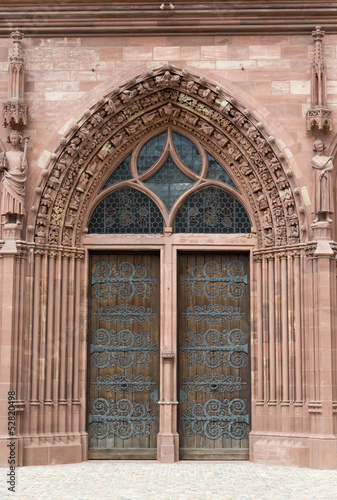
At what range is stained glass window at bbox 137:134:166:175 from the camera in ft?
49.3

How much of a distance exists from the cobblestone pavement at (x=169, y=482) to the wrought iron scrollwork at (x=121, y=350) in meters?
1.69

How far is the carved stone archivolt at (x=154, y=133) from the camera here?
563 inches

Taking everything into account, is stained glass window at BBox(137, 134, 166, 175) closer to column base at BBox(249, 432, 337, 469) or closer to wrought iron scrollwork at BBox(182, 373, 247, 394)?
wrought iron scrollwork at BBox(182, 373, 247, 394)

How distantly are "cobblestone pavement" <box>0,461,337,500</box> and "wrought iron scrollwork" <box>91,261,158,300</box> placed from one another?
2866 millimetres

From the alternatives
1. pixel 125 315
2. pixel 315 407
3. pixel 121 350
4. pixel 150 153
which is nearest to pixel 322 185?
pixel 150 153

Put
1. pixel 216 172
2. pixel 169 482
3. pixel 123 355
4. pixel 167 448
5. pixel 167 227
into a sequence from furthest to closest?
pixel 216 172 → pixel 167 227 → pixel 123 355 → pixel 167 448 → pixel 169 482

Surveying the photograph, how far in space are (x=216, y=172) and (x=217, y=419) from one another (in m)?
4.30

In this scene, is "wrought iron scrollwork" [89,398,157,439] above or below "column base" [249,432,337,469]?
above

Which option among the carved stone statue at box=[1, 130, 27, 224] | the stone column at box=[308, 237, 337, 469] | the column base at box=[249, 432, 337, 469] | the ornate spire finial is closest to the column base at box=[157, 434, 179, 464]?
the column base at box=[249, 432, 337, 469]

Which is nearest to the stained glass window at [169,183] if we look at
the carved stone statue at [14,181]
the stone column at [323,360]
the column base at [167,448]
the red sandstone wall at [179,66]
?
the red sandstone wall at [179,66]

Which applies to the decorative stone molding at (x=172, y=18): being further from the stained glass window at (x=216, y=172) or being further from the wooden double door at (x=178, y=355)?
the wooden double door at (x=178, y=355)

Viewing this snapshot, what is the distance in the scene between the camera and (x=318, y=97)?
1405 cm

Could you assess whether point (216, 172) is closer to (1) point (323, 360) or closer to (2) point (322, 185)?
(2) point (322, 185)

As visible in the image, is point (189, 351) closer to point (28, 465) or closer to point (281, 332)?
point (281, 332)
